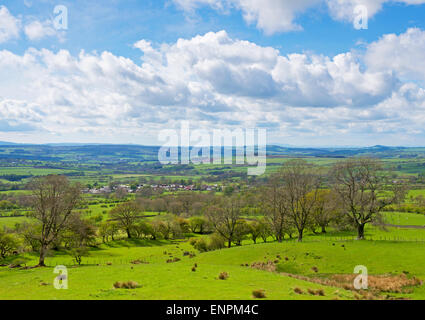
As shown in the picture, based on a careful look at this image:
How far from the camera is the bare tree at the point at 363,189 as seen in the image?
39.7 metres

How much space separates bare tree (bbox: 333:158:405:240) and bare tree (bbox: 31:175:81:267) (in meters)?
38.8

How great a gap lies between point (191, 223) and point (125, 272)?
2747 inches

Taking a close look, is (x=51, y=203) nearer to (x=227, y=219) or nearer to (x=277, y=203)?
(x=227, y=219)

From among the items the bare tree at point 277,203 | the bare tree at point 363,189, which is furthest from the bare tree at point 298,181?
the bare tree at point 363,189

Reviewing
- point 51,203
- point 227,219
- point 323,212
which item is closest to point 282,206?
point 323,212

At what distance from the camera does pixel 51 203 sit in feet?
123

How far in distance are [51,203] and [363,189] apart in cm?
4404

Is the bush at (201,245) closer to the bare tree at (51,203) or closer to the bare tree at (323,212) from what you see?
the bare tree at (323,212)

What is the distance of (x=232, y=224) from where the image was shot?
6016 centimetres

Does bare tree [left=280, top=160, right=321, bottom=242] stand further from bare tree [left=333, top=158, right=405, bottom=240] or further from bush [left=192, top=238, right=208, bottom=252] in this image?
bush [left=192, top=238, right=208, bottom=252]

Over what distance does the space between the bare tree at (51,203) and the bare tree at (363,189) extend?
38849 millimetres

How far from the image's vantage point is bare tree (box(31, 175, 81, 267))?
37.2 metres
